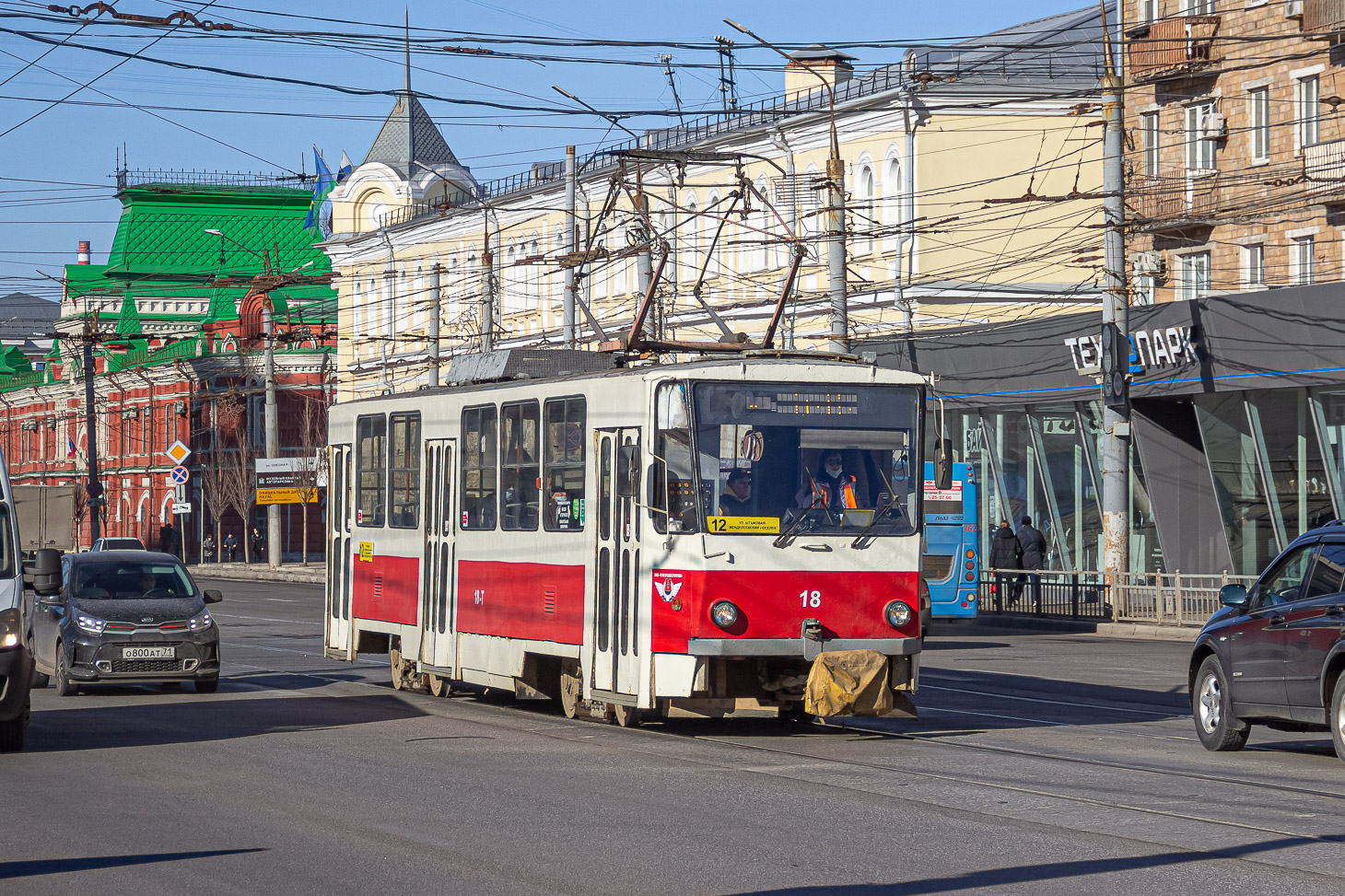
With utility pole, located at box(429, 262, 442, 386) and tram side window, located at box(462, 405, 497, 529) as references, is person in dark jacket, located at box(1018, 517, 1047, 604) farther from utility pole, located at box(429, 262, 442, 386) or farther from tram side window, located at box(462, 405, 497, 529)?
tram side window, located at box(462, 405, 497, 529)

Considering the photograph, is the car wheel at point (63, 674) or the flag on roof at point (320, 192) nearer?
the car wheel at point (63, 674)

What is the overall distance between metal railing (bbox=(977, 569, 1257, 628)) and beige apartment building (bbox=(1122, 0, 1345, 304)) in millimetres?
7440

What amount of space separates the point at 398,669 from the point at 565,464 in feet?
15.6

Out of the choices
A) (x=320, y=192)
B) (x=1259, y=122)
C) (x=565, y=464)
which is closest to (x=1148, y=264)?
(x=1259, y=122)

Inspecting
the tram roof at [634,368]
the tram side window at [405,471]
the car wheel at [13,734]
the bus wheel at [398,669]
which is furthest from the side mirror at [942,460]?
the car wheel at [13,734]

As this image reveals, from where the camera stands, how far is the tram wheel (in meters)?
20.5

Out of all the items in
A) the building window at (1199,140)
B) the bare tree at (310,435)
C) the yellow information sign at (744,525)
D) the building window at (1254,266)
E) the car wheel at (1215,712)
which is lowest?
the car wheel at (1215,712)

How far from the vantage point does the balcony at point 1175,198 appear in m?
40.7

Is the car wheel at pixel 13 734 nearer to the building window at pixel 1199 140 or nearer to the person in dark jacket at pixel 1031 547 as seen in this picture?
the person in dark jacket at pixel 1031 547

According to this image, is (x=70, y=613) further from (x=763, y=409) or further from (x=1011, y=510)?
(x=1011, y=510)

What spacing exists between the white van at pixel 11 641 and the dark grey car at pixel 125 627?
16.7 feet

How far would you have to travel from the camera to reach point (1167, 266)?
141 ft

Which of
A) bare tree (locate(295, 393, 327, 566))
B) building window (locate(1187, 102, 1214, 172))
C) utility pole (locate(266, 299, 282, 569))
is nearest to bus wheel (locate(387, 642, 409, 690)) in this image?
building window (locate(1187, 102, 1214, 172))

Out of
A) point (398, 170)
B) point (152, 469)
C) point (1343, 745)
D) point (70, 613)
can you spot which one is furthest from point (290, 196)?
point (1343, 745)
